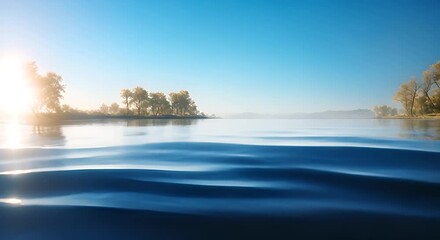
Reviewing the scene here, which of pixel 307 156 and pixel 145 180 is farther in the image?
pixel 307 156

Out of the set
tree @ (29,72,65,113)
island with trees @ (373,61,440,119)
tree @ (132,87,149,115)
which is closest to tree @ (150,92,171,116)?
tree @ (132,87,149,115)

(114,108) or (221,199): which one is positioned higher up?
(114,108)

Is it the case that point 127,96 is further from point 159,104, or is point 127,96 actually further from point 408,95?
point 408,95

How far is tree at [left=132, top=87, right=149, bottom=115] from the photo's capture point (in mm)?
135625

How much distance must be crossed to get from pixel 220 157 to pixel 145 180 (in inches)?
177

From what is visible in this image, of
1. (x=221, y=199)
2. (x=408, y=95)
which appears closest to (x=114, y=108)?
(x=408, y=95)

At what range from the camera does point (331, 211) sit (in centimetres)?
471

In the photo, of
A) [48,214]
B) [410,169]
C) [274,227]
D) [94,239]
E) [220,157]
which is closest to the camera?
[94,239]

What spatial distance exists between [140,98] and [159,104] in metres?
13.4

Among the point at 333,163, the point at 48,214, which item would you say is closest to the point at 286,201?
the point at 48,214

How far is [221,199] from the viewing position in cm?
546

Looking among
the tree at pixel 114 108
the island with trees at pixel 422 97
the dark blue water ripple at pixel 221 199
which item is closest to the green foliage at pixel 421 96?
the island with trees at pixel 422 97

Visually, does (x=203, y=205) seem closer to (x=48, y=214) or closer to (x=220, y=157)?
(x=48, y=214)

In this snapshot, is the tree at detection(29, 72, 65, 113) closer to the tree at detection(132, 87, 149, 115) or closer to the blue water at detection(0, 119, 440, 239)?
the tree at detection(132, 87, 149, 115)
